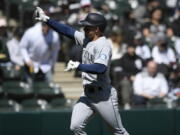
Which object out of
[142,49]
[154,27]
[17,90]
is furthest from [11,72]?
[154,27]

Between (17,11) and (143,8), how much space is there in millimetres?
2959

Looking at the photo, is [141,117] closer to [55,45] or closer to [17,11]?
[55,45]

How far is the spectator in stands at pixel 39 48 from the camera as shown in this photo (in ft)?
33.1

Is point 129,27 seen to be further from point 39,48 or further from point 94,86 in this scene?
point 94,86

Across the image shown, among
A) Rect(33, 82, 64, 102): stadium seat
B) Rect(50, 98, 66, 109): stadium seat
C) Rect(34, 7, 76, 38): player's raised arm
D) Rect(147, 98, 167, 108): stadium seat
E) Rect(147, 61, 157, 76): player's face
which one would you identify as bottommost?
Rect(147, 98, 167, 108): stadium seat

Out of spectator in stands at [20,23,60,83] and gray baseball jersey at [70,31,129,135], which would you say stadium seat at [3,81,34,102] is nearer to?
spectator in stands at [20,23,60,83]

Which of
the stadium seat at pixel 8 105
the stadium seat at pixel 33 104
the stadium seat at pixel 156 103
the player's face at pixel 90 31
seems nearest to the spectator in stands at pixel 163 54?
the stadium seat at pixel 156 103

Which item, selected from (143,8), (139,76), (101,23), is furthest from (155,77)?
(101,23)

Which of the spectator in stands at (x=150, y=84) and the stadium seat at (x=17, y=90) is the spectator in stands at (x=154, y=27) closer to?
the spectator in stands at (x=150, y=84)

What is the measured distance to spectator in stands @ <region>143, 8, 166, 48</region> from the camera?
12.6m

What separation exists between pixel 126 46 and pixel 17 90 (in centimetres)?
269

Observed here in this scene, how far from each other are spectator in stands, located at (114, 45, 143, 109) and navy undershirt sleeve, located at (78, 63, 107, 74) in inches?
158

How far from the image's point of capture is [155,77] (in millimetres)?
10914

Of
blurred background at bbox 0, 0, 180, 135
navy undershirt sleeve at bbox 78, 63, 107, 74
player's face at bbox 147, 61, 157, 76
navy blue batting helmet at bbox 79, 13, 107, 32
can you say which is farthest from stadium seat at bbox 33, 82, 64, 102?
navy undershirt sleeve at bbox 78, 63, 107, 74
